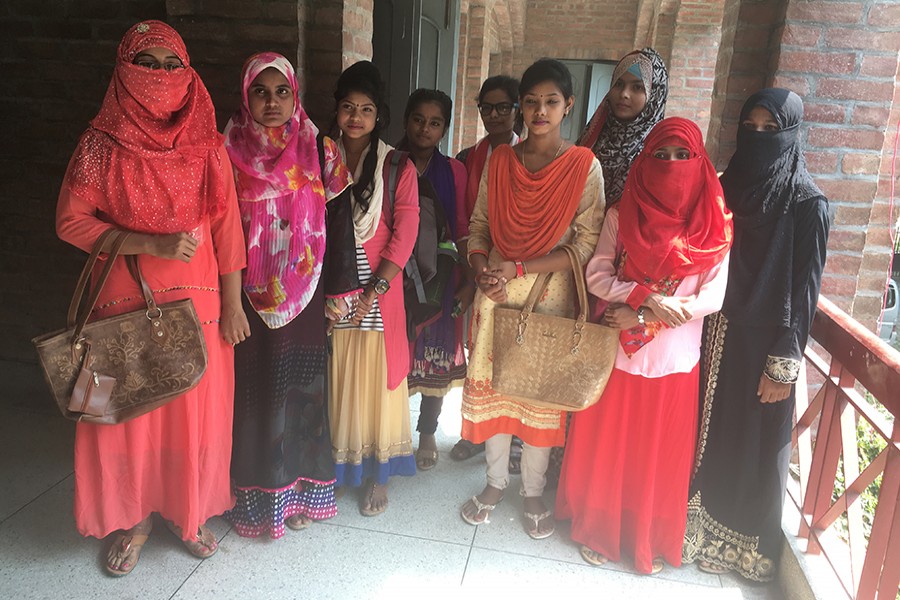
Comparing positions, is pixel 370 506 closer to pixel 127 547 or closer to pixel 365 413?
pixel 365 413

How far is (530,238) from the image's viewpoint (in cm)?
235

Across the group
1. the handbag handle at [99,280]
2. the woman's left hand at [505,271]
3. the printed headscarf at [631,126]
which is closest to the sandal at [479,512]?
the woman's left hand at [505,271]

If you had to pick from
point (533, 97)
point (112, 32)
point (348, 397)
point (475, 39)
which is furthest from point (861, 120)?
point (475, 39)

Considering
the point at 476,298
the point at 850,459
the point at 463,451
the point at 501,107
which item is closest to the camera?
the point at 850,459

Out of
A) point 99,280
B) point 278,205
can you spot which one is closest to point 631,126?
point 278,205

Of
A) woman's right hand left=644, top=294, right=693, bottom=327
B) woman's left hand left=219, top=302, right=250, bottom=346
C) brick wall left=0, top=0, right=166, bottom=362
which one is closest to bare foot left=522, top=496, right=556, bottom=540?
woman's right hand left=644, top=294, right=693, bottom=327

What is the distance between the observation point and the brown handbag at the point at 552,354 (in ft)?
7.38

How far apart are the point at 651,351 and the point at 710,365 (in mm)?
240

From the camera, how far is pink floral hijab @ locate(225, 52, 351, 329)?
2256 millimetres

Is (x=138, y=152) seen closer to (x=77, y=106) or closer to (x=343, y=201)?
(x=343, y=201)

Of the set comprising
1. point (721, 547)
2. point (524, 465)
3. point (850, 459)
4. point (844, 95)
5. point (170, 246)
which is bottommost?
point (721, 547)

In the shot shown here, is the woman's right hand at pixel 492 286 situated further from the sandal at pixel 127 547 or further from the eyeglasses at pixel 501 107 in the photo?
the sandal at pixel 127 547

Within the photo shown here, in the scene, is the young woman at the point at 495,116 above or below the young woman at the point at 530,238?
above

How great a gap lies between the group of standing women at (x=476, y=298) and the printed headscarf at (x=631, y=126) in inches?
0.4
